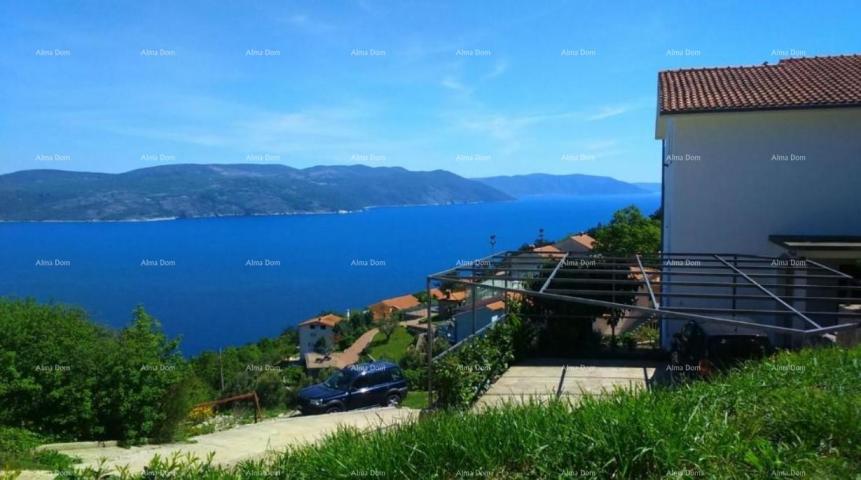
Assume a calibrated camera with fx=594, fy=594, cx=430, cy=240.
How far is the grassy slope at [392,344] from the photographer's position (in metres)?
51.7

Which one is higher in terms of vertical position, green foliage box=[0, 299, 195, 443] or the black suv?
green foliage box=[0, 299, 195, 443]

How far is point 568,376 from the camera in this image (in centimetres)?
1154

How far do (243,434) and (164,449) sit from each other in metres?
1.39

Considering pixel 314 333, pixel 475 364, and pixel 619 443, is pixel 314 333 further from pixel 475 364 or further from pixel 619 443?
pixel 619 443

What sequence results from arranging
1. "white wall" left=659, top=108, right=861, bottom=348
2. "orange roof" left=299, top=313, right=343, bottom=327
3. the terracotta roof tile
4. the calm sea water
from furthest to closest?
the calm sea water, "orange roof" left=299, top=313, right=343, bottom=327, the terracotta roof tile, "white wall" left=659, top=108, right=861, bottom=348

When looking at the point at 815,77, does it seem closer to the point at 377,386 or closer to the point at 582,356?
the point at 582,356

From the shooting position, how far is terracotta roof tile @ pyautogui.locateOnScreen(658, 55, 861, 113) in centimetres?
1555

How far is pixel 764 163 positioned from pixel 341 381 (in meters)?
12.7

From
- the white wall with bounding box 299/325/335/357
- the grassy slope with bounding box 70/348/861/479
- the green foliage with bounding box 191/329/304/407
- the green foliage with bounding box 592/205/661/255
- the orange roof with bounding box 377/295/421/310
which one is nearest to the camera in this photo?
the grassy slope with bounding box 70/348/861/479

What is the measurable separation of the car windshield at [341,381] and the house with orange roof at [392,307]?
53.9 m

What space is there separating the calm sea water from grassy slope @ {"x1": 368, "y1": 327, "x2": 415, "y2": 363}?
2462 centimetres

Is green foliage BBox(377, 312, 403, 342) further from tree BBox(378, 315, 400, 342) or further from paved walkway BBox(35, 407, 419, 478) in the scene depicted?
paved walkway BBox(35, 407, 419, 478)

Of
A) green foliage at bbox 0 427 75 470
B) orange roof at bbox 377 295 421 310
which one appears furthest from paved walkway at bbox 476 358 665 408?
orange roof at bbox 377 295 421 310

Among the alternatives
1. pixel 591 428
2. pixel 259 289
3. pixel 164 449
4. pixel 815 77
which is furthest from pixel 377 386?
pixel 259 289
